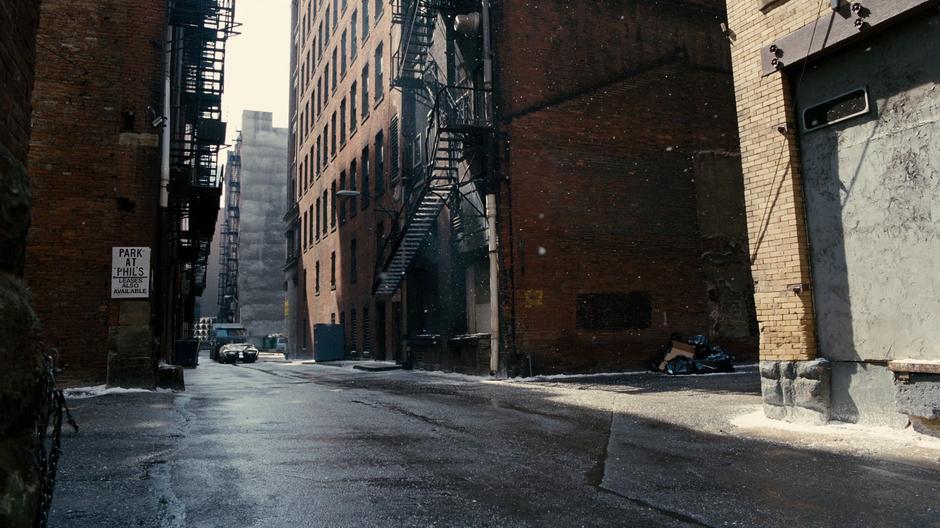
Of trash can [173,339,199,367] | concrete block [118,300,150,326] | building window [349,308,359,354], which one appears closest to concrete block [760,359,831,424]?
concrete block [118,300,150,326]

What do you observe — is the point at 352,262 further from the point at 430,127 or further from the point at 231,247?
the point at 231,247

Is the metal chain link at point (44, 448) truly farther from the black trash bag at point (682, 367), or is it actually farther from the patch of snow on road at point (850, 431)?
the black trash bag at point (682, 367)

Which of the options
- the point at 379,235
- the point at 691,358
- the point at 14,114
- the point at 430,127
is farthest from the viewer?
the point at 379,235

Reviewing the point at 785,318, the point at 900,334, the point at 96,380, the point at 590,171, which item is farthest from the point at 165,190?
the point at 900,334

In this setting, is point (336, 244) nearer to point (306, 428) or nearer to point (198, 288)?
point (198, 288)

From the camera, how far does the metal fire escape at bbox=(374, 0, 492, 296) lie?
A: 18000mm

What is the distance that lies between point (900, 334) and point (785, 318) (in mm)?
1310

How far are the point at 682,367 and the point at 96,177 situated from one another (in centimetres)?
1354

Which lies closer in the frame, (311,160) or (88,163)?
(88,163)

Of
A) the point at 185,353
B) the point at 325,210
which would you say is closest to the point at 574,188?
the point at 185,353

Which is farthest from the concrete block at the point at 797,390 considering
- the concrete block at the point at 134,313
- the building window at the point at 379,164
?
the building window at the point at 379,164

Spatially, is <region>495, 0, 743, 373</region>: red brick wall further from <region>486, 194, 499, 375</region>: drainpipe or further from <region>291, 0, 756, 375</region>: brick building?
<region>486, 194, 499, 375</region>: drainpipe

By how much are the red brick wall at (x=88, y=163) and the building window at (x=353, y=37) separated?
18.6 meters

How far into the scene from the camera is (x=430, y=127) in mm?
19797
